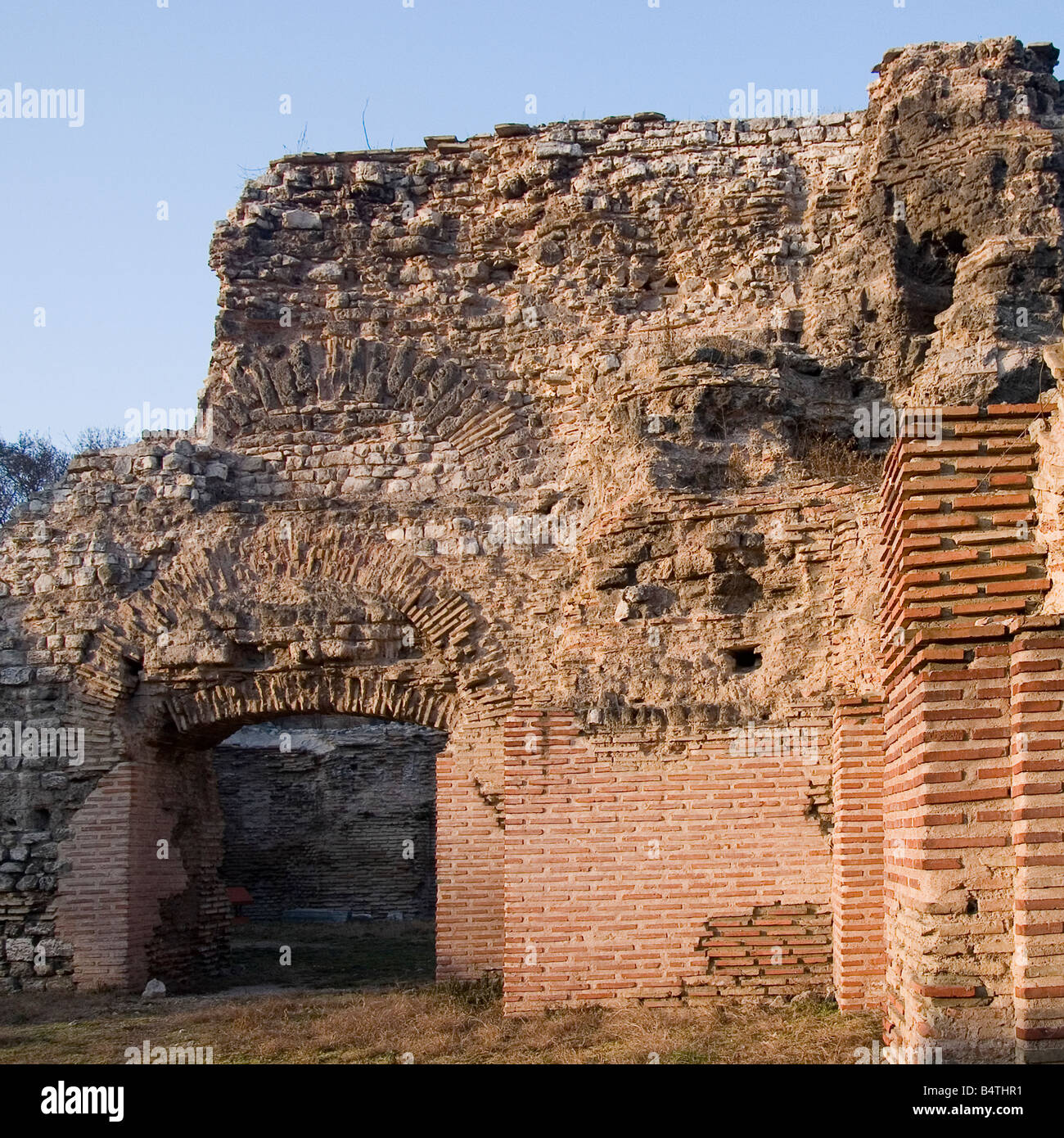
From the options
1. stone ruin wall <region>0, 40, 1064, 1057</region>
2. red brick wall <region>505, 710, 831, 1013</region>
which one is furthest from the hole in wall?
red brick wall <region>505, 710, 831, 1013</region>

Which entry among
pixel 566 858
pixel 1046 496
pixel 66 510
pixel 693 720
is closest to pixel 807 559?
pixel 693 720

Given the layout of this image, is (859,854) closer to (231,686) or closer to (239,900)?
(231,686)

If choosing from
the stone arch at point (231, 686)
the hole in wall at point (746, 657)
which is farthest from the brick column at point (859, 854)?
the stone arch at point (231, 686)

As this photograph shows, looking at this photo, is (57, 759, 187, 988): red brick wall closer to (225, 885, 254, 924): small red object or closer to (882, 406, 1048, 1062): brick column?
(225, 885, 254, 924): small red object

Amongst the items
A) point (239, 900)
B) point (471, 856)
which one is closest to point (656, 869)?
point (471, 856)

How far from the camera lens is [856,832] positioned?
6.95 metres

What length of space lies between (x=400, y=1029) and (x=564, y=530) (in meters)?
3.85

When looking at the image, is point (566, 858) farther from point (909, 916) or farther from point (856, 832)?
point (909, 916)

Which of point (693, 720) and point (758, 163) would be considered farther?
point (758, 163)

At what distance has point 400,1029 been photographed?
290 inches

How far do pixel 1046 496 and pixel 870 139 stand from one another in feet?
22.9

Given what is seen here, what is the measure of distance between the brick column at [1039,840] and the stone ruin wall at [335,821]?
478 inches

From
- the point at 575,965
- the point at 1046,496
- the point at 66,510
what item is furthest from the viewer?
the point at 66,510

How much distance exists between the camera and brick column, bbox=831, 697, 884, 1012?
22.4 ft
